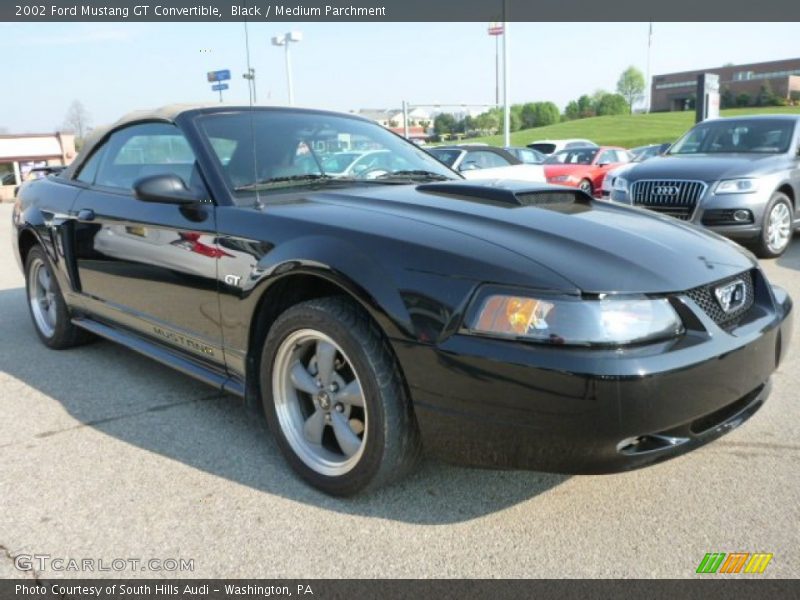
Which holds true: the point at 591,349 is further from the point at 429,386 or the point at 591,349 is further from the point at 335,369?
the point at 335,369

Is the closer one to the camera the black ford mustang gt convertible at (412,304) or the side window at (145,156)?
the black ford mustang gt convertible at (412,304)

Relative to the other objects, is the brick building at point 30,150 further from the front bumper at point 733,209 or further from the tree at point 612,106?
the tree at point 612,106

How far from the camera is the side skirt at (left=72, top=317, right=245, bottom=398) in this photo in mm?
2914

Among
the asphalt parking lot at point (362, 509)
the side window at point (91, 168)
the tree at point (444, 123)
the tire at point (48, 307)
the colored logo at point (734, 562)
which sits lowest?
the colored logo at point (734, 562)

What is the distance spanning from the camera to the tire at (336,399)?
225cm

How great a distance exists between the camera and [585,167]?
564 inches

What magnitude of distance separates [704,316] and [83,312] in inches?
136

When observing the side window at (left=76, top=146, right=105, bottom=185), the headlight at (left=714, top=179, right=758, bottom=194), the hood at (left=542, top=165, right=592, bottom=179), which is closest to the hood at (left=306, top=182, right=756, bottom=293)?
the side window at (left=76, top=146, right=105, bottom=185)

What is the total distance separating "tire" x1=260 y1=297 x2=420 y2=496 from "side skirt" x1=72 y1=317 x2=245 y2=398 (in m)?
0.26

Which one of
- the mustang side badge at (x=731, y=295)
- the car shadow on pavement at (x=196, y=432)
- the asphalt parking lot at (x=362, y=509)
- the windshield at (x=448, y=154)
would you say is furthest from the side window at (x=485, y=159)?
the mustang side badge at (x=731, y=295)

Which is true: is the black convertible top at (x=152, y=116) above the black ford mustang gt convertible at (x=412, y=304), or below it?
above

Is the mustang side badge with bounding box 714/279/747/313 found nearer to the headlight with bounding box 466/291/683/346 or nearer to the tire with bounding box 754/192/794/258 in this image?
the headlight with bounding box 466/291/683/346

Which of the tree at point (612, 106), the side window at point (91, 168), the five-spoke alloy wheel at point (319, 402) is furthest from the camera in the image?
the tree at point (612, 106)

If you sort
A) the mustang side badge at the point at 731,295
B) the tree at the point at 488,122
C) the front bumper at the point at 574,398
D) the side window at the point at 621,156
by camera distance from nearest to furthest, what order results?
the front bumper at the point at 574,398, the mustang side badge at the point at 731,295, the side window at the point at 621,156, the tree at the point at 488,122
